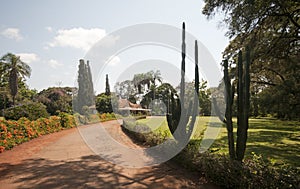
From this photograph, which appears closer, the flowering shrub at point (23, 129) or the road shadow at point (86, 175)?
the road shadow at point (86, 175)

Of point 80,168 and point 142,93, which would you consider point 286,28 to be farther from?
point 142,93

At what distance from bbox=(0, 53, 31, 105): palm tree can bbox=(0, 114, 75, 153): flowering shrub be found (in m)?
15.5

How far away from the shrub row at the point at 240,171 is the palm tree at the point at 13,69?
2969 centimetres

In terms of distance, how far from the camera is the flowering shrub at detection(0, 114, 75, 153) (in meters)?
10.5

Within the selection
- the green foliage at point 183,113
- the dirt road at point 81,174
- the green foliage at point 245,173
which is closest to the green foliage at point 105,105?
the dirt road at point 81,174

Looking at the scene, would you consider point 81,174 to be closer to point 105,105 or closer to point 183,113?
point 183,113

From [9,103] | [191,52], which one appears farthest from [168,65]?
[9,103]

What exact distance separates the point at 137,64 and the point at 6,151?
7.44 metres

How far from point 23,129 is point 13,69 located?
837 inches

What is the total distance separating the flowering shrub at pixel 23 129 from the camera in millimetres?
10464

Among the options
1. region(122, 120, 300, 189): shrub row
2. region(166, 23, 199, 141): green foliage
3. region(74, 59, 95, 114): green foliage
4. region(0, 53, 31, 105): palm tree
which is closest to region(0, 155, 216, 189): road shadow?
region(122, 120, 300, 189): shrub row

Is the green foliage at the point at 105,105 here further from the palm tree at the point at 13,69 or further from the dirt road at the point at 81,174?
the dirt road at the point at 81,174

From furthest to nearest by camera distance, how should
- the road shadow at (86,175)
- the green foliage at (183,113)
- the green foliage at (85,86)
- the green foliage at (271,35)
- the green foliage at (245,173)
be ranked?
the green foliage at (85,86) < the green foliage at (271,35) < the green foliage at (183,113) < the road shadow at (86,175) < the green foliage at (245,173)

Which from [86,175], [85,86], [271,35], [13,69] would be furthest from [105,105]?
[86,175]
